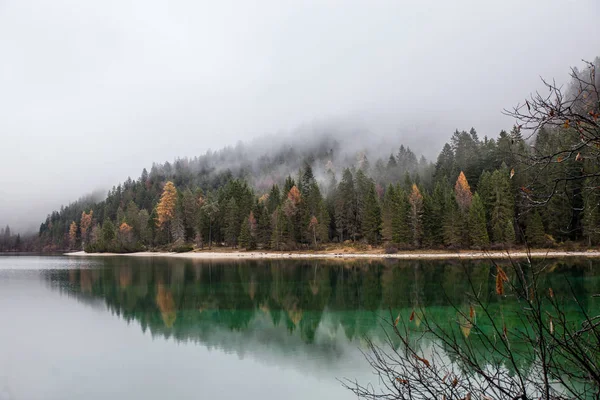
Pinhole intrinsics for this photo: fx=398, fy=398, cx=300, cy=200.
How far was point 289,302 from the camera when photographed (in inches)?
896

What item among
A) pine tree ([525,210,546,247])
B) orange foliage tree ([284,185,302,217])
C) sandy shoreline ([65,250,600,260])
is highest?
orange foliage tree ([284,185,302,217])

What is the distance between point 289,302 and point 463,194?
5181cm

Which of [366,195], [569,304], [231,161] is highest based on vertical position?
[231,161]

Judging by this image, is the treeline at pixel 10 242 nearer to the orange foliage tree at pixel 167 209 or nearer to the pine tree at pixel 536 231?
the orange foliage tree at pixel 167 209

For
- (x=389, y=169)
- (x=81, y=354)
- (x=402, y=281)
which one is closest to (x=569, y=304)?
(x=402, y=281)

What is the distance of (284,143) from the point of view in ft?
634

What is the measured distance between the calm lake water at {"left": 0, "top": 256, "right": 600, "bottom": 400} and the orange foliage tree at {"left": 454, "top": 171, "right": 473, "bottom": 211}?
107ft

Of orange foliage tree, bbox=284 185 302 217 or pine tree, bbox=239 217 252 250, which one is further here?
orange foliage tree, bbox=284 185 302 217

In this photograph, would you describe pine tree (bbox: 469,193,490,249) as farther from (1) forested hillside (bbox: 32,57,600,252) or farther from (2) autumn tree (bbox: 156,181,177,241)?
(2) autumn tree (bbox: 156,181,177,241)

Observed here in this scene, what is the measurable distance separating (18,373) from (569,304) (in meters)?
23.7

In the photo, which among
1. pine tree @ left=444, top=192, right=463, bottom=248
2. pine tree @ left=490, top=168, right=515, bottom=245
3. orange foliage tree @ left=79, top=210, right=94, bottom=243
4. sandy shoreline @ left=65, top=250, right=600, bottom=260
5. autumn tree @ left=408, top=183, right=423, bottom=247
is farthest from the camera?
orange foliage tree @ left=79, top=210, right=94, bottom=243

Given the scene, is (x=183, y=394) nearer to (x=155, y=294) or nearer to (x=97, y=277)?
(x=155, y=294)

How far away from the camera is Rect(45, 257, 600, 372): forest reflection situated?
1538cm

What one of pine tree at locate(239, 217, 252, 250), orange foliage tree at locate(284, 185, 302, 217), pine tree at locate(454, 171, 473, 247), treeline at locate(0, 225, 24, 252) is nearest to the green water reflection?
pine tree at locate(454, 171, 473, 247)
